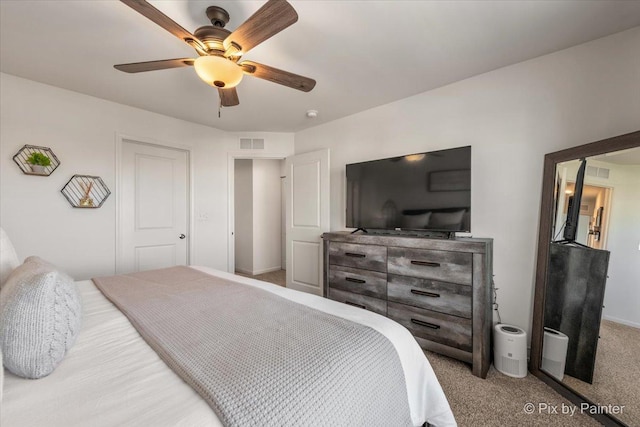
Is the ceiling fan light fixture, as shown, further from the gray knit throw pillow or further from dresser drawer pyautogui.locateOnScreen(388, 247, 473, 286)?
dresser drawer pyautogui.locateOnScreen(388, 247, 473, 286)

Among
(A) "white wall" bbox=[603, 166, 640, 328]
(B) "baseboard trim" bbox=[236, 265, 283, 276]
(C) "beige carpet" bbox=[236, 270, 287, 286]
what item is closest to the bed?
(A) "white wall" bbox=[603, 166, 640, 328]

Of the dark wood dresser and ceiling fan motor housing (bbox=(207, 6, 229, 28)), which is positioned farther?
the dark wood dresser

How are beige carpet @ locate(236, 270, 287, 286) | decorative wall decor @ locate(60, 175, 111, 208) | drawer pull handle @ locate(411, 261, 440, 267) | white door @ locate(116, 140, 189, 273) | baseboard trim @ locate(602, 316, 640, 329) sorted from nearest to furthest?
baseboard trim @ locate(602, 316, 640, 329), drawer pull handle @ locate(411, 261, 440, 267), decorative wall decor @ locate(60, 175, 111, 208), white door @ locate(116, 140, 189, 273), beige carpet @ locate(236, 270, 287, 286)

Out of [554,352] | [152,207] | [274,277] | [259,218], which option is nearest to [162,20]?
[152,207]

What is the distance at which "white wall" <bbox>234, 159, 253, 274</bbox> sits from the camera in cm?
498

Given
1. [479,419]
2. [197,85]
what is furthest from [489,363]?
[197,85]

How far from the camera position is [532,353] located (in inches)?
78.6

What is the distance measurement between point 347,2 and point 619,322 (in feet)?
7.69

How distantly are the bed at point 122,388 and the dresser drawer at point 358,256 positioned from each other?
46.8 inches

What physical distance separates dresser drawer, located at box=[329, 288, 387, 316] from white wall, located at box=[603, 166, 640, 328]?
1.42 m

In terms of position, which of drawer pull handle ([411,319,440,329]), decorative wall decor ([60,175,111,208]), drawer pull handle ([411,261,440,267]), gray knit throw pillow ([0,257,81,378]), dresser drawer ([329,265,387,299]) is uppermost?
decorative wall decor ([60,175,111,208])

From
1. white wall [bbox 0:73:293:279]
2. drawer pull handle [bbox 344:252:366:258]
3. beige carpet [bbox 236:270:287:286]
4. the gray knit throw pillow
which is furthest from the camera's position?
beige carpet [bbox 236:270:287:286]

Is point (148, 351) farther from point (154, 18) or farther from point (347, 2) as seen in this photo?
point (347, 2)

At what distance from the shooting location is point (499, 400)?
1691mm
